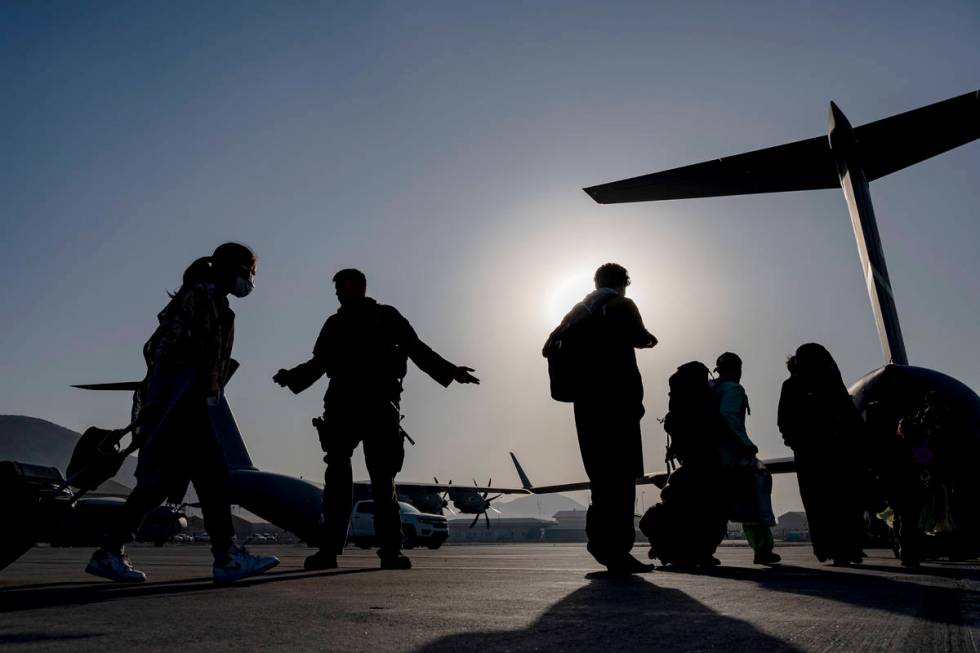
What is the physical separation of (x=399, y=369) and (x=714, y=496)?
262 centimetres

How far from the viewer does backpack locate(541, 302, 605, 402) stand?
4.77 meters

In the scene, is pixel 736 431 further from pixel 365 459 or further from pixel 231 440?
pixel 231 440

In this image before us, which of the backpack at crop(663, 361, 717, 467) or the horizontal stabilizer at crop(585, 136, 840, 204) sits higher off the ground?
the horizontal stabilizer at crop(585, 136, 840, 204)

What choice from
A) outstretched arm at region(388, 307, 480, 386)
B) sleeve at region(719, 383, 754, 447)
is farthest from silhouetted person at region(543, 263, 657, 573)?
sleeve at region(719, 383, 754, 447)

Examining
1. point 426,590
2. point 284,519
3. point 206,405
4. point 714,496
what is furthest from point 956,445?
point 284,519

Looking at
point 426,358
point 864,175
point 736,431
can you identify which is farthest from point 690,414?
point 864,175

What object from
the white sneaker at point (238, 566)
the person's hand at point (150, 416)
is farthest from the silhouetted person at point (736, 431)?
the person's hand at point (150, 416)

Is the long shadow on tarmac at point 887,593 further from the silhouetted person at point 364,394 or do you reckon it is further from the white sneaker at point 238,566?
the white sneaker at point 238,566

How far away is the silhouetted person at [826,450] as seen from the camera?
5.73 meters

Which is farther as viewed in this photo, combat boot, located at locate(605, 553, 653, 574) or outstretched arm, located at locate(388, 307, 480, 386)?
outstretched arm, located at locate(388, 307, 480, 386)

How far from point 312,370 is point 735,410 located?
3379mm

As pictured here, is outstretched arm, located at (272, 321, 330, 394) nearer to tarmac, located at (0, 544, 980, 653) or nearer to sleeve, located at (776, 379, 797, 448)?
tarmac, located at (0, 544, 980, 653)

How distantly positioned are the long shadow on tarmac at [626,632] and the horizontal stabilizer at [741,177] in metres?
9.94

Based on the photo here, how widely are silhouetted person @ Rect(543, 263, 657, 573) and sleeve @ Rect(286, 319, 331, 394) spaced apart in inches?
67.9
